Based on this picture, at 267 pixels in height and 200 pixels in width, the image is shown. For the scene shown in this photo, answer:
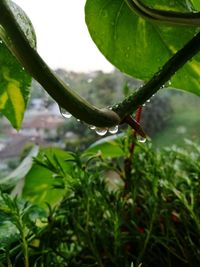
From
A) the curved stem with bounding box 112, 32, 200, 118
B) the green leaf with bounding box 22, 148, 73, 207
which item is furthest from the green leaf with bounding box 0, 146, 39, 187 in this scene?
the curved stem with bounding box 112, 32, 200, 118

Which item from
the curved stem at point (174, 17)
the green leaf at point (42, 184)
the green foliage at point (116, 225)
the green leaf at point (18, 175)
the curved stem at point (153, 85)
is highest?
the curved stem at point (174, 17)

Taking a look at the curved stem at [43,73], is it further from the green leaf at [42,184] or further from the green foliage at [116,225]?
the green leaf at [42,184]

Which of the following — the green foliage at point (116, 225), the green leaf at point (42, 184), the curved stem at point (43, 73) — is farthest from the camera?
the green leaf at point (42, 184)

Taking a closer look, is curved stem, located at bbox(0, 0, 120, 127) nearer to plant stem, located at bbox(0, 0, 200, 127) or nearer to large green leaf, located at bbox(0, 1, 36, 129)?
plant stem, located at bbox(0, 0, 200, 127)

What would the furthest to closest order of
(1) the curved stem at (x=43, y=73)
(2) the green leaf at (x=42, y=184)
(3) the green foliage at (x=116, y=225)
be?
(2) the green leaf at (x=42, y=184) → (3) the green foliage at (x=116, y=225) → (1) the curved stem at (x=43, y=73)

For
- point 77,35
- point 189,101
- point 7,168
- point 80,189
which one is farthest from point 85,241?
point 189,101

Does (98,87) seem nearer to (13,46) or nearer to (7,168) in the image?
(7,168)

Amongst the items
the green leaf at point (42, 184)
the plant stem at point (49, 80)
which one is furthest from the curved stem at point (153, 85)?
the green leaf at point (42, 184)

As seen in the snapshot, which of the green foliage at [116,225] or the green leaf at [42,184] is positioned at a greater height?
the green foliage at [116,225]
